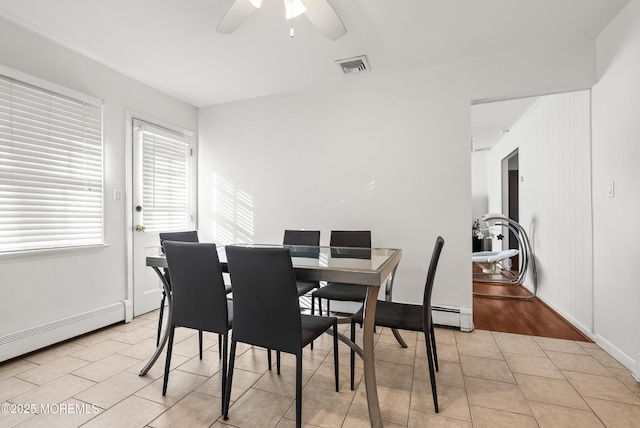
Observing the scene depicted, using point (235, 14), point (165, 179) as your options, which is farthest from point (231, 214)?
point (235, 14)

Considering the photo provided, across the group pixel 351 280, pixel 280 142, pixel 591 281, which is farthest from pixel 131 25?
pixel 591 281

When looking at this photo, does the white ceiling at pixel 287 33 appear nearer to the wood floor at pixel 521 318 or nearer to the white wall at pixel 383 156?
the white wall at pixel 383 156

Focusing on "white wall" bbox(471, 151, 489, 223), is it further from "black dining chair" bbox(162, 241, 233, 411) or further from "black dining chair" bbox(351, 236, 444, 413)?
"black dining chair" bbox(162, 241, 233, 411)

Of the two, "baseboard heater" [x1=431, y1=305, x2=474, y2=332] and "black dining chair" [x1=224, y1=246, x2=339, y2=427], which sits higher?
"black dining chair" [x1=224, y1=246, x2=339, y2=427]

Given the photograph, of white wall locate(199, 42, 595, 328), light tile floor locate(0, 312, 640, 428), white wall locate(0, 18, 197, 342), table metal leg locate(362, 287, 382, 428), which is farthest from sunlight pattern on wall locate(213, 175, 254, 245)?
table metal leg locate(362, 287, 382, 428)

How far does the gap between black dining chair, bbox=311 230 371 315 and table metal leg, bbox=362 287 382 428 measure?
66 cm

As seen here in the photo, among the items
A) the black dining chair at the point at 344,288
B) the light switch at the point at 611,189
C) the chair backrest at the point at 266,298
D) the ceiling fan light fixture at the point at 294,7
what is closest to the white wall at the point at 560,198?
the light switch at the point at 611,189

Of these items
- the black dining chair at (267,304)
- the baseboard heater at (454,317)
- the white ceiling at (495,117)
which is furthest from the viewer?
the white ceiling at (495,117)

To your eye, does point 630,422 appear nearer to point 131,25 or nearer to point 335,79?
point 335,79

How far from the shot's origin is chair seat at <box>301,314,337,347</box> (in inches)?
62.7

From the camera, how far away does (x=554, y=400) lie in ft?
5.86

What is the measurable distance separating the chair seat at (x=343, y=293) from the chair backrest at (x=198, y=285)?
946 millimetres

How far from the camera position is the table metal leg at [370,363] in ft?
5.08

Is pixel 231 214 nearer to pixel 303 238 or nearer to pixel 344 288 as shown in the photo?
pixel 303 238
